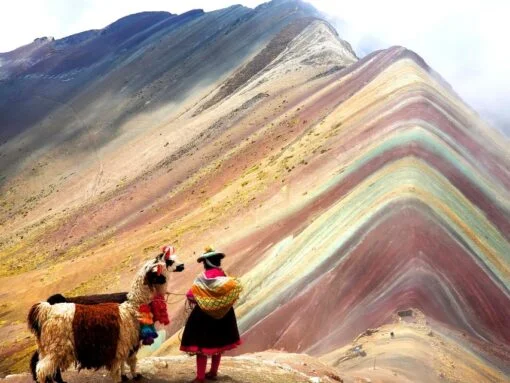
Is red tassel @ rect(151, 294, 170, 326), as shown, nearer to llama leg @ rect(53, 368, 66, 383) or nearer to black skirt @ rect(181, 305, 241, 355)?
black skirt @ rect(181, 305, 241, 355)

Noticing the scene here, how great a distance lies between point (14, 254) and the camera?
2046 inches

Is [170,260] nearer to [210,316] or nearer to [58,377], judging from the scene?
[210,316]

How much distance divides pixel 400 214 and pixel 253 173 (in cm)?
2223

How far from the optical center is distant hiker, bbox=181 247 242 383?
352 inches

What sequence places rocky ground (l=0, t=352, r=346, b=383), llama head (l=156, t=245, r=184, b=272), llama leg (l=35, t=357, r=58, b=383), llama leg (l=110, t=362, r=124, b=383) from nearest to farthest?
llama leg (l=35, t=357, r=58, b=383)
llama leg (l=110, t=362, r=124, b=383)
llama head (l=156, t=245, r=184, b=272)
rocky ground (l=0, t=352, r=346, b=383)

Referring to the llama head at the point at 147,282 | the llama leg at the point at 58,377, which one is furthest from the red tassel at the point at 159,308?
the llama leg at the point at 58,377

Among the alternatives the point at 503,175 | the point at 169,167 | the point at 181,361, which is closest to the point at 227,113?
the point at 169,167

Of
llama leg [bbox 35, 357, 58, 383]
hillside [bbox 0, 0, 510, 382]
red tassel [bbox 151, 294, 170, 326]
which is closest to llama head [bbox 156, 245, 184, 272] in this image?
red tassel [bbox 151, 294, 170, 326]

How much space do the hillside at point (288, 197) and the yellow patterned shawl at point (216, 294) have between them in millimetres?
4649

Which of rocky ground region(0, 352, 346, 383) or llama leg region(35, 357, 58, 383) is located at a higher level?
llama leg region(35, 357, 58, 383)

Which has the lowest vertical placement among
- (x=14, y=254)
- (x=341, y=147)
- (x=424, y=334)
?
(x=14, y=254)

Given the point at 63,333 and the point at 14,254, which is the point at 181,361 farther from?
the point at 14,254

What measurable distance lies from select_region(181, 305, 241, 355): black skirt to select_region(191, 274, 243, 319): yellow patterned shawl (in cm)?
14

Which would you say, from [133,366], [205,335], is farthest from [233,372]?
[133,366]
